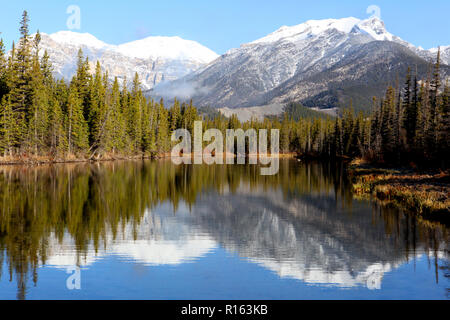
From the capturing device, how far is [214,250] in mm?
16250

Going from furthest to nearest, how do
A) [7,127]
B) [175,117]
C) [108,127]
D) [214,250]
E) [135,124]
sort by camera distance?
[175,117], [135,124], [108,127], [7,127], [214,250]

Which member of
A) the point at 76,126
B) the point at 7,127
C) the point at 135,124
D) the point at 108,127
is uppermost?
the point at 135,124

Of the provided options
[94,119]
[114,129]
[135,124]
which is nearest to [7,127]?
[94,119]

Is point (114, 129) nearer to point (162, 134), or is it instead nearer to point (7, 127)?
point (7, 127)

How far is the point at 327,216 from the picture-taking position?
24.5 m

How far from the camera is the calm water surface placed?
11.6 m

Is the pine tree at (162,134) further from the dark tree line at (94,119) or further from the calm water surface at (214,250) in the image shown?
the calm water surface at (214,250)

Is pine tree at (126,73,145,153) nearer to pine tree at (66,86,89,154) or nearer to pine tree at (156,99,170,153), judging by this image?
pine tree at (156,99,170,153)

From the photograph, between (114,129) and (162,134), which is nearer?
(114,129)

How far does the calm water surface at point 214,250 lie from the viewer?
11.6 meters

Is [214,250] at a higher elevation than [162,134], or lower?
lower

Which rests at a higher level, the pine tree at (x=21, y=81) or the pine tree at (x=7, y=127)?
the pine tree at (x=21, y=81)

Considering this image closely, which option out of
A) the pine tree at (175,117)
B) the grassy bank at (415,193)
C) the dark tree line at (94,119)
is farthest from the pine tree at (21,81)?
the pine tree at (175,117)
